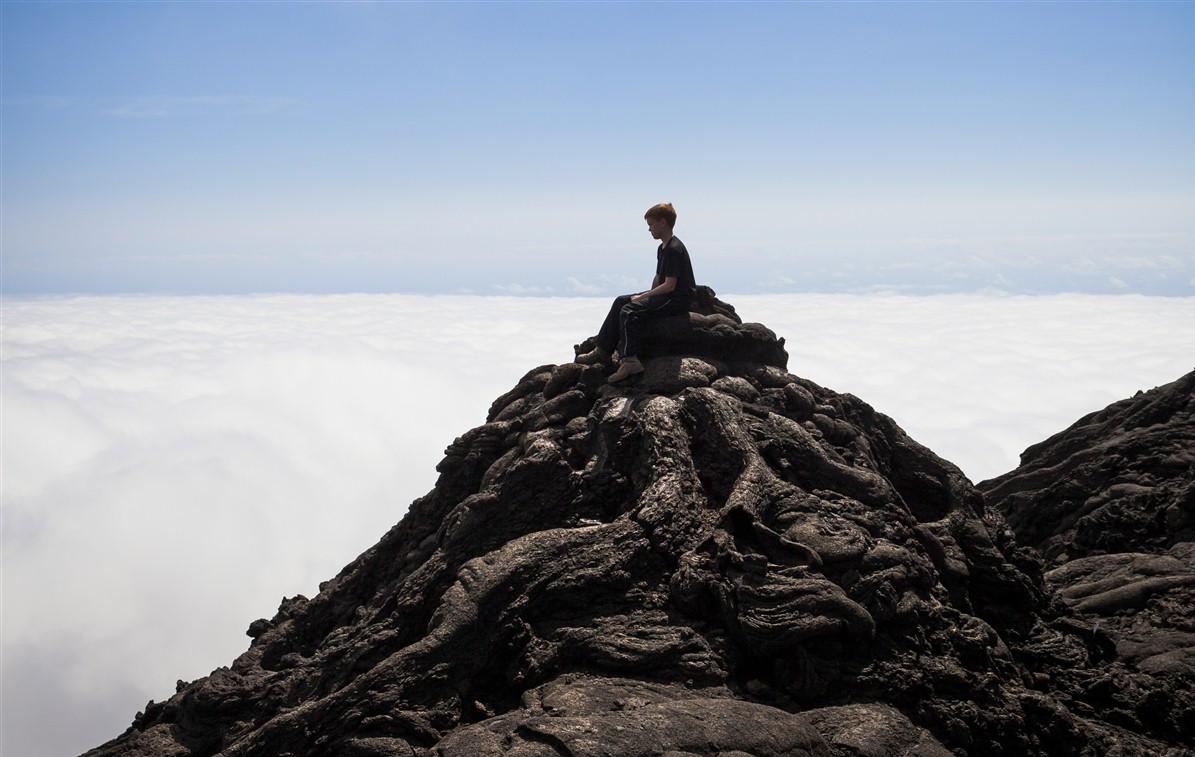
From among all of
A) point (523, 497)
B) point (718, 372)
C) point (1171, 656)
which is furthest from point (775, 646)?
point (1171, 656)

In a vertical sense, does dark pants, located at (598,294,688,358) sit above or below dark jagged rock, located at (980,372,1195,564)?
above

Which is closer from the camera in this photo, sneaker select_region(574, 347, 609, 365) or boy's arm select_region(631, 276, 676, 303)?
Result: boy's arm select_region(631, 276, 676, 303)

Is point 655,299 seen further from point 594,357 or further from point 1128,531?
point 1128,531

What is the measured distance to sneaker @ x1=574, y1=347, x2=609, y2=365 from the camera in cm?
1797

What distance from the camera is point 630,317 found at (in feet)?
56.2

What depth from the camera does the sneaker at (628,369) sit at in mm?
17188

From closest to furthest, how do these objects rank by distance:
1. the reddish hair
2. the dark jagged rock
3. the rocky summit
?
the rocky summit, the reddish hair, the dark jagged rock

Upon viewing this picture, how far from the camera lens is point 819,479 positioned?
Result: 16.6 meters

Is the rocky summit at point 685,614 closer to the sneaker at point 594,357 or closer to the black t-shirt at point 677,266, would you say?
the sneaker at point 594,357

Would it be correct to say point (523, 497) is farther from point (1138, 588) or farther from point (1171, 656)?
point (1138, 588)

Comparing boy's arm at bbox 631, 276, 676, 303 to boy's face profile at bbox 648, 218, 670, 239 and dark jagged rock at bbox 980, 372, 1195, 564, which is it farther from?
dark jagged rock at bbox 980, 372, 1195, 564

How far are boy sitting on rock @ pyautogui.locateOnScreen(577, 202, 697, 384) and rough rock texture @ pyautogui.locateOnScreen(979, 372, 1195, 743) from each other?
8416 millimetres

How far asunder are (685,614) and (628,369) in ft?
14.7

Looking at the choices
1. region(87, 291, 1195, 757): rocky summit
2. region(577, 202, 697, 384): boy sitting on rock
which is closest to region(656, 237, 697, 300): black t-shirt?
region(577, 202, 697, 384): boy sitting on rock
